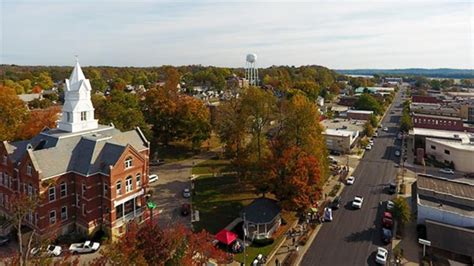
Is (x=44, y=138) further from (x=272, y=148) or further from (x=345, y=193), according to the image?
(x=345, y=193)

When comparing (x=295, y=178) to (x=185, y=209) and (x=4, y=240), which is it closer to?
(x=185, y=209)

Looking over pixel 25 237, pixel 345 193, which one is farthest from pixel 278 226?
pixel 25 237

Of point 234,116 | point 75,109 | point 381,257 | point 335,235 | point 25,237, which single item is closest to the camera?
point 381,257

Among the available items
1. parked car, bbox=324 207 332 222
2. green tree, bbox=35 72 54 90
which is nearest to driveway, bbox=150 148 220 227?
parked car, bbox=324 207 332 222

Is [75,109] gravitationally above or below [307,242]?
above

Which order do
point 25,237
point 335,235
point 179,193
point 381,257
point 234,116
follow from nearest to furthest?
1. point 381,257
2. point 25,237
3. point 335,235
4. point 179,193
5. point 234,116
